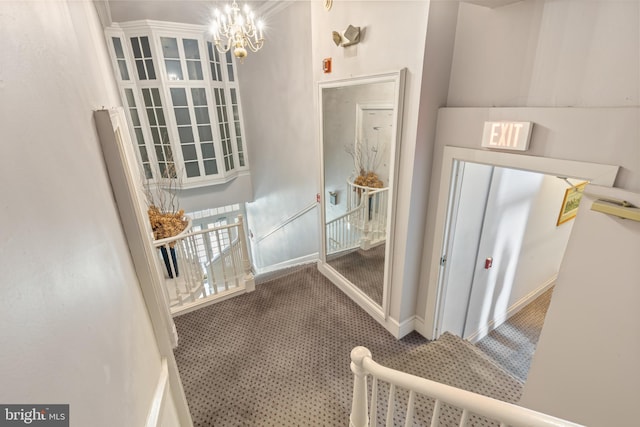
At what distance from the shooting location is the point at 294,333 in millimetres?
2770

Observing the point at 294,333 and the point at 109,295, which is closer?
the point at 109,295

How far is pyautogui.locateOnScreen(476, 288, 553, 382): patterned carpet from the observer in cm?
324

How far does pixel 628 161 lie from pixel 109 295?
2.17 meters

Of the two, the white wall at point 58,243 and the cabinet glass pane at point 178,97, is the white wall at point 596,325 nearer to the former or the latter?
the white wall at point 58,243

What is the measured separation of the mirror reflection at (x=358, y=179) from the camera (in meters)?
3.08

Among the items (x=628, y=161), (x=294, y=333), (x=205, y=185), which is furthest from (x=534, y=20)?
(x=205, y=185)

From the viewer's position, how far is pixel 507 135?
1.70 metres

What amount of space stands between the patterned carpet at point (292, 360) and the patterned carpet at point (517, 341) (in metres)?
1.11

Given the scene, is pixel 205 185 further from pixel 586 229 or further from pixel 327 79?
pixel 586 229

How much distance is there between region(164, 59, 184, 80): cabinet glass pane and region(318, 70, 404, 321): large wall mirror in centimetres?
412

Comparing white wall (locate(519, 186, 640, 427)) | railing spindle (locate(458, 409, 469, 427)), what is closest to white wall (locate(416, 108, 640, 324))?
white wall (locate(519, 186, 640, 427))

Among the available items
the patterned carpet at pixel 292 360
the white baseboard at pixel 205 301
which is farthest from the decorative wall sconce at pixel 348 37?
the white baseboard at pixel 205 301

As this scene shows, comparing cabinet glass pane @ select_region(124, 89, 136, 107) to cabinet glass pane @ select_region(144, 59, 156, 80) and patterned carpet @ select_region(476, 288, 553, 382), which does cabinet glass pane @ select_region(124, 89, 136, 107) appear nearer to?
cabinet glass pane @ select_region(144, 59, 156, 80)

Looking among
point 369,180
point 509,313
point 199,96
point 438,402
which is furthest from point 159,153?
point 509,313
